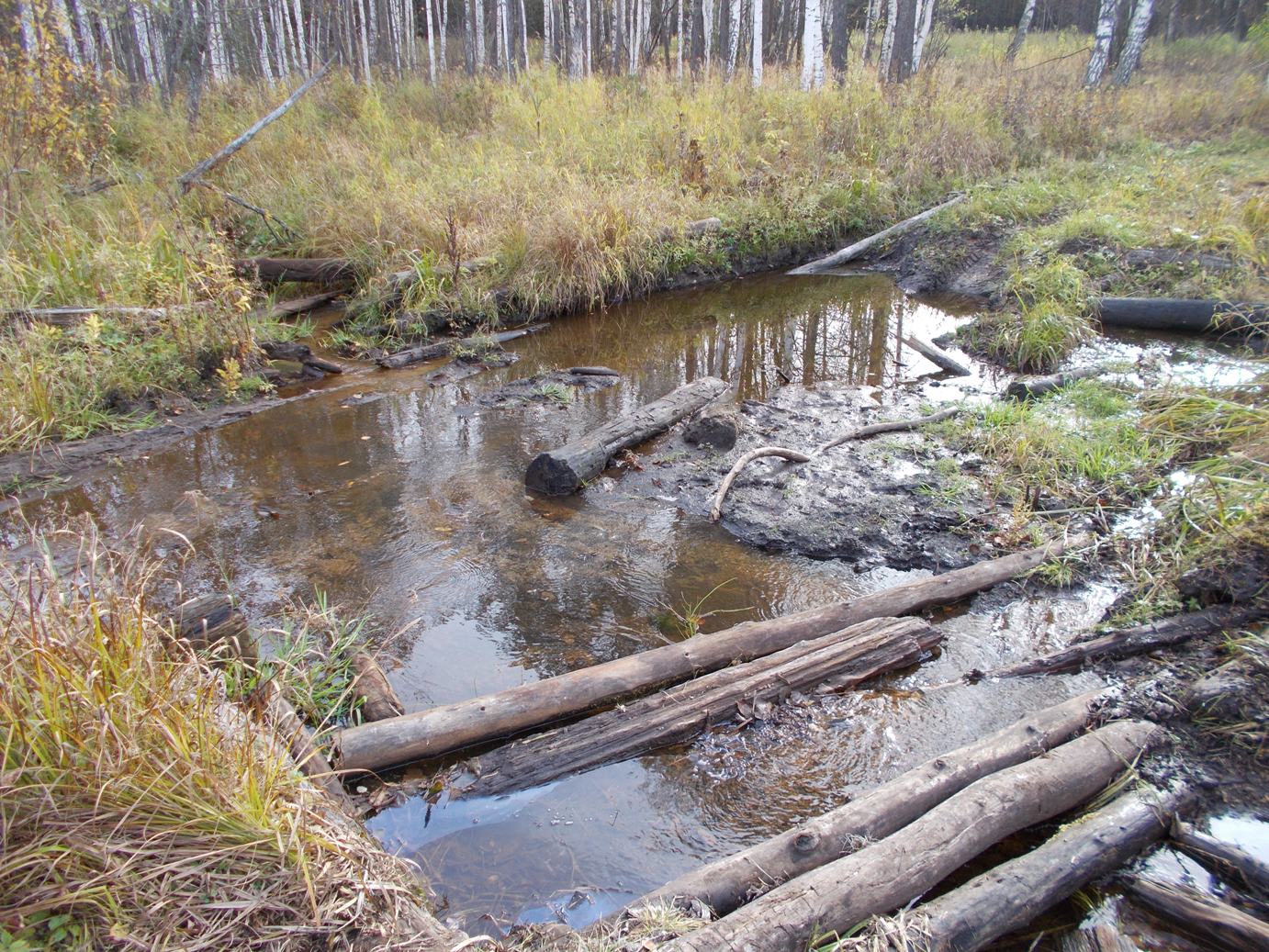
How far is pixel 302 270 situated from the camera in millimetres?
9172

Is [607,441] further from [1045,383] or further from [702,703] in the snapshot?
[1045,383]

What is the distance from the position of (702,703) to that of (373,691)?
1436 millimetres

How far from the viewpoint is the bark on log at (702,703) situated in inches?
123

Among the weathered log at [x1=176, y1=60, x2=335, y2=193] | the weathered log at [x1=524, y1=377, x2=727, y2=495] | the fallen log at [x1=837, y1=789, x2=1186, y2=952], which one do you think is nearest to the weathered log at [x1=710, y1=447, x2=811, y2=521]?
the weathered log at [x1=524, y1=377, x2=727, y2=495]

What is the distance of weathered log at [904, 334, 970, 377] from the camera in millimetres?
7402

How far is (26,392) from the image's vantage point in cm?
581

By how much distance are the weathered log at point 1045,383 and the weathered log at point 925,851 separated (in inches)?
154

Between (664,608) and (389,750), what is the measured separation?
1.71 m

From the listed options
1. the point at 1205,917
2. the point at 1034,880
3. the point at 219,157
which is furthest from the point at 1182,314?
the point at 219,157

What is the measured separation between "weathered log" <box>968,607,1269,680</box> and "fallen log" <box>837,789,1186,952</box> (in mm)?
880

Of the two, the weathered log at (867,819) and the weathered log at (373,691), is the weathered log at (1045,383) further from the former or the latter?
the weathered log at (373,691)

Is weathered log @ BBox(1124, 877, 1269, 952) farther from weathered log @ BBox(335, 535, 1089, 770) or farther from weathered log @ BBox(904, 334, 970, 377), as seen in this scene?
weathered log @ BBox(904, 334, 970, 377)

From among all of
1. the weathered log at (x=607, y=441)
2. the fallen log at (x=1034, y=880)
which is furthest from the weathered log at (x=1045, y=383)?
the fallen log at (x=1034, y=880)

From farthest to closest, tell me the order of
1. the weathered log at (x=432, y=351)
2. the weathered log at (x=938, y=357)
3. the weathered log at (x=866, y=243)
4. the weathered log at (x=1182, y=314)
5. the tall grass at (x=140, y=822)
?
→ 1. the weathered log at (x=866, y=243)
2. the weathered log at (x=432, y=351)
3. the weathered log at (x=938, y=357)
4. the weathered log at (x=1182, y=314)
5. the tall grass at (x=140, y=822)
